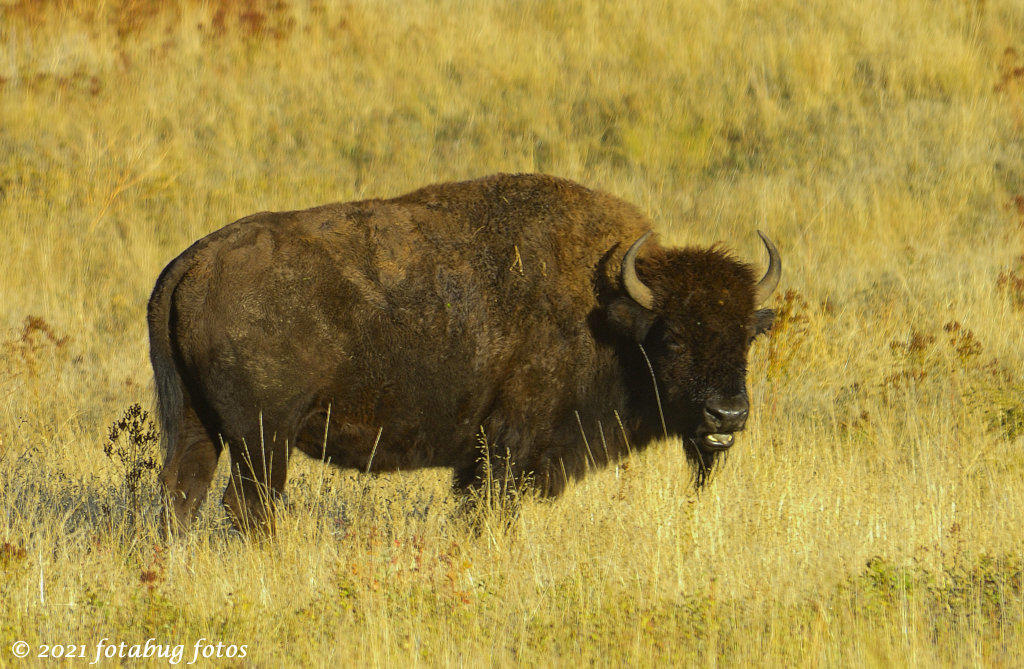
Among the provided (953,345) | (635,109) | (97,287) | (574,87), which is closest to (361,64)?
(574,87)

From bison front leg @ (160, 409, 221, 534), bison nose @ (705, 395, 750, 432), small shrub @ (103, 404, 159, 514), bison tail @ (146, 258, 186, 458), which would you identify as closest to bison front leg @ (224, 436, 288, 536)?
bison front leg @ (160, 409, 221, 534)

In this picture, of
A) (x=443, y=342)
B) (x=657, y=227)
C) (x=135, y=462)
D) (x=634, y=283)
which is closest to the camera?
(x=443, y=342)

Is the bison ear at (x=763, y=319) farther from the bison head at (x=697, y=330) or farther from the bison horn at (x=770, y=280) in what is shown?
the bison horn at (x=770, y=280)

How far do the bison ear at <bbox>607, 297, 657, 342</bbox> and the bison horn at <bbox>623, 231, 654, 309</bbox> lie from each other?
0.05 meters

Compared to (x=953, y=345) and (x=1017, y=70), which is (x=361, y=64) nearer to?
(x=1017, y=70)

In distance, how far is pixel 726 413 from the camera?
6.20m

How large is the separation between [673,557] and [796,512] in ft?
2.91

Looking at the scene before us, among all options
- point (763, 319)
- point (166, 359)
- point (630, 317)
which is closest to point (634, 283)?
point (630, 317)

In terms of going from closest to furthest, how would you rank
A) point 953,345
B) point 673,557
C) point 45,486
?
point 673,557
point 45,486
point 953,345

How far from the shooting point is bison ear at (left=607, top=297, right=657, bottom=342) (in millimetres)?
6535

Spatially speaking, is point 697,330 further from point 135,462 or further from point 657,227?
point 657,227

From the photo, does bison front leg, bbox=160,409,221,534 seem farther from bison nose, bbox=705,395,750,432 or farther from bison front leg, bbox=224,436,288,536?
bison nose, bbox=705,395,750,432

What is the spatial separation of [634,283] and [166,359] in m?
2.58

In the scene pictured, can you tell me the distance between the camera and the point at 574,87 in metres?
16.6
